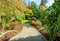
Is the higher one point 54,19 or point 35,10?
point 54,19

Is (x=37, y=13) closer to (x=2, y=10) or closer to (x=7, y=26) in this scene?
(x=7, y=26)

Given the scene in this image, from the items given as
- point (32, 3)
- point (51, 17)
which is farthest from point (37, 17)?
point (51, 17)

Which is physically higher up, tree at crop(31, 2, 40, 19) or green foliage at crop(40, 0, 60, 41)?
green foliage at crop(40, 0, 60, 41)

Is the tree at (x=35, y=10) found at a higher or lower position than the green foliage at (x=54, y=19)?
lower

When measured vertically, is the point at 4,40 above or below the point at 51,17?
below

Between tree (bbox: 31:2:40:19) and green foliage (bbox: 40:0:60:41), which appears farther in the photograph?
tree (bbox: 31:2:40:19)

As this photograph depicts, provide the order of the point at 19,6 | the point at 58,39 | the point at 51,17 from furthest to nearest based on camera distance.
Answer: the point at 19,6 < the point at 58,39 < the point at 51,17

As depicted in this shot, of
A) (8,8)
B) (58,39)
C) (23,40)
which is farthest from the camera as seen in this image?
(8,8)

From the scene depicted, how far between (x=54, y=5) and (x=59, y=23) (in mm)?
1571

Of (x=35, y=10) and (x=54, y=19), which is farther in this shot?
(x=35, y=10)

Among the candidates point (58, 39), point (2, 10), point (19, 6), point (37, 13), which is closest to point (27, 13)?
point (37, 13)

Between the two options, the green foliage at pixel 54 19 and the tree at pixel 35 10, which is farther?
the tree at pixel 35 10

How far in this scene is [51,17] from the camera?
1542 centimetres

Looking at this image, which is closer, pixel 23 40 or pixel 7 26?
pixel 23 40
